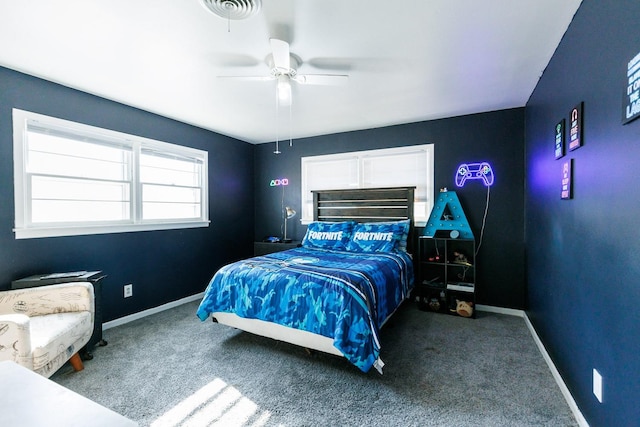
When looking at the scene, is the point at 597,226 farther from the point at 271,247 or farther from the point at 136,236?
the point at 136,236

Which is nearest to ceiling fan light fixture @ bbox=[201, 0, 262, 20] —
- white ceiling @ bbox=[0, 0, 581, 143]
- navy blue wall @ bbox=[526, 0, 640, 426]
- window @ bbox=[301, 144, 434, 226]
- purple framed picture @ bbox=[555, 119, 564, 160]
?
white ceiling @ bbox=[0, 0, 581, 143]

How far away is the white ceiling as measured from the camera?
175 centimetres

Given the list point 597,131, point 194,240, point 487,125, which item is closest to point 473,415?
point 597,131

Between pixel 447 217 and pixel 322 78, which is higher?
pixel 322 78

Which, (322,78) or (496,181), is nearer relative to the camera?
(322,78)

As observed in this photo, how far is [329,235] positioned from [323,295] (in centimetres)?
173

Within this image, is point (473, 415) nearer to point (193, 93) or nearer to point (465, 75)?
point (465, 75)

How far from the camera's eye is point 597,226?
1490mm

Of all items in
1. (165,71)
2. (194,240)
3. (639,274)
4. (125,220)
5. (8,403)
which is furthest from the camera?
(194,240)

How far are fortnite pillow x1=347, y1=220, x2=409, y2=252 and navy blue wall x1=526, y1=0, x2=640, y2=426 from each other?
1534 mm

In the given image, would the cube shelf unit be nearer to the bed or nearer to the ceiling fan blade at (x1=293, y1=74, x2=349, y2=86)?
the bed

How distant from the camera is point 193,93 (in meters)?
2.97

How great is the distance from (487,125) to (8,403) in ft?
14.0

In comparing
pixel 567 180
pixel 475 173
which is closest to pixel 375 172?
pixel 475 173
